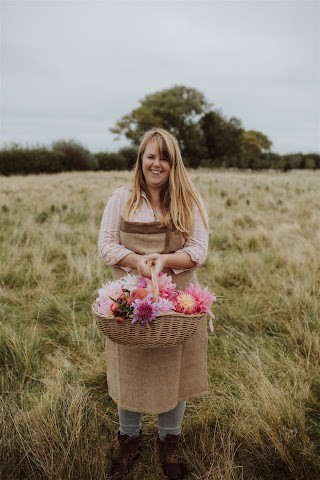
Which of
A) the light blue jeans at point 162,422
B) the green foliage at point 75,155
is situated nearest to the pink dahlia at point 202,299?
the light blue jeans at point 162,422

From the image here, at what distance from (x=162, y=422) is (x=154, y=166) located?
1449 millimetres

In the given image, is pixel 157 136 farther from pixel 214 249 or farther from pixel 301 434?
pixel 214 249

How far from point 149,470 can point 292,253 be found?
4013 millimetres

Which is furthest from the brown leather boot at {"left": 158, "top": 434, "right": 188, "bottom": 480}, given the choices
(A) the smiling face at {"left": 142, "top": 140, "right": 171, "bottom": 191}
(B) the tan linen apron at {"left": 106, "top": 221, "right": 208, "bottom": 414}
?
(A) the smiling face at {"left": 142, "top": 140, "right": 171, "bottom": 191}

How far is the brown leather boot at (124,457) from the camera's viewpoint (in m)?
2.34

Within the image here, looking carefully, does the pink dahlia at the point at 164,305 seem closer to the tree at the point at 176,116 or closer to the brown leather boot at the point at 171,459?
the brown leather boot at the point at 171,459

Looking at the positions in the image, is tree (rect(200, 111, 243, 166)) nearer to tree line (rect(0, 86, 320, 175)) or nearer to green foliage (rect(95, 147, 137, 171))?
tree line (rect(0, 86, 320, 175))

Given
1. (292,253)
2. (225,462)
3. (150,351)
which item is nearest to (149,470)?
(225,462)

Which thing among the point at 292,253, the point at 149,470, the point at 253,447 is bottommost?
the point at 149,470

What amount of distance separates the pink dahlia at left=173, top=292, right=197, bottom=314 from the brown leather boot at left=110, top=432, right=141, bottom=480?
0.98m

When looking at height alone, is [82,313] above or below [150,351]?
below

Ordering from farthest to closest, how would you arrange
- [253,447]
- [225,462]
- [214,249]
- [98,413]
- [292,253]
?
[214,249] < [292,253] < [98,413] < [253,447] < [225,462]

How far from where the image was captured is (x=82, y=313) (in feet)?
14.0

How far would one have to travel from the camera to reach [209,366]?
3299mm
